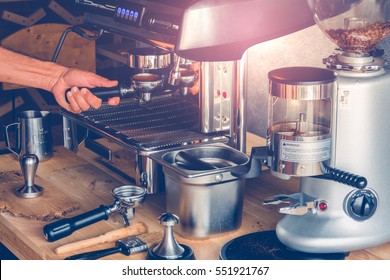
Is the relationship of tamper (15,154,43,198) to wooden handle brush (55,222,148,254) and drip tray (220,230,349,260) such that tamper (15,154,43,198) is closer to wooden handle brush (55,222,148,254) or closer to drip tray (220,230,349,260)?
wooden handle brush (55,222,148,254)

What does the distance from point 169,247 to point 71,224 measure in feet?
0.77

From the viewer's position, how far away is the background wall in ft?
6.60

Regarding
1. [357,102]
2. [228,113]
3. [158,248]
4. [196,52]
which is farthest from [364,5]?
[158,248]

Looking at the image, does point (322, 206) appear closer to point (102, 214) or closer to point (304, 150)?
point (304, 150)

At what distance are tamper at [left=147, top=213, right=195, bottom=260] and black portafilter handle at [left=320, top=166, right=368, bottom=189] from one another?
1.03ft

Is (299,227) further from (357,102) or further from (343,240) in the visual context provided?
(357,102)

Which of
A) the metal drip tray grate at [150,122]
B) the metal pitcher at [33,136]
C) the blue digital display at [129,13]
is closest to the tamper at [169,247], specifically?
the metal drip tray grate at [150,122]

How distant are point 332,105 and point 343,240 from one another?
26cm

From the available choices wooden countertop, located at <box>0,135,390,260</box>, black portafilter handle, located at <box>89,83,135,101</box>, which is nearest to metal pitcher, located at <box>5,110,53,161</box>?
wooden countertop, located at <box>0,135,390,260</box>

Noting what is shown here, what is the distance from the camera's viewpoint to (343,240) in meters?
1.44

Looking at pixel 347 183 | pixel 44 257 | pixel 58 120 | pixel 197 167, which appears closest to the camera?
pixel 347 183

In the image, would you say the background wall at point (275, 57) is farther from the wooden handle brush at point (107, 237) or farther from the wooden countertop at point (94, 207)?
the wooden handle brush at point (107, 237)

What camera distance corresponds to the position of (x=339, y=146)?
1.43m

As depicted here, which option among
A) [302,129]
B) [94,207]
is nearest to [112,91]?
[94,207]
